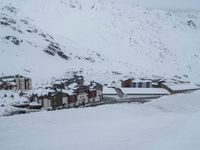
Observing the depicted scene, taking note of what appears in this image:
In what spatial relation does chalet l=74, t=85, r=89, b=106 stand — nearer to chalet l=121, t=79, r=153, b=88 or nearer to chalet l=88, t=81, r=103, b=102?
chalet l=88, t=81, r=103, b=102

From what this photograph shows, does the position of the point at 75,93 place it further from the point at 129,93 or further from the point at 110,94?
the point at 129,93

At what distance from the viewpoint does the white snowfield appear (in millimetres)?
4309

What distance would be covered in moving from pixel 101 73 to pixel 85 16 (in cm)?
3862

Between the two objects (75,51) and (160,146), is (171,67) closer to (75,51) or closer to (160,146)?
(75,51)

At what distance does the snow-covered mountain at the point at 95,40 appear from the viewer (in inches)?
1654

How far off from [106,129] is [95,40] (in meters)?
57.9

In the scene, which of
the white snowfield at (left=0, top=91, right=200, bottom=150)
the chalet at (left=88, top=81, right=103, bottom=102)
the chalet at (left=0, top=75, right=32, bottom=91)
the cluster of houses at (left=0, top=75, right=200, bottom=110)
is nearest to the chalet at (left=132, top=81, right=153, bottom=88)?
the cluster of houses at (left=0, top=75, right=200, bottom=110)

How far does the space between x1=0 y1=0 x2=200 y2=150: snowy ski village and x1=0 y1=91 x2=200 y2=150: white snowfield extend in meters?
0.02

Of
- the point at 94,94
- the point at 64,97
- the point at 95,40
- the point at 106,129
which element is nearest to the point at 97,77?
the point at 94,94

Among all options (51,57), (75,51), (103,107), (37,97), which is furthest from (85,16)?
(103,107)

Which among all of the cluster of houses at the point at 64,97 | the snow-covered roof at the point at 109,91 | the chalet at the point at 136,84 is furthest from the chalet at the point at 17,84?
the chalet at the point at 136,84

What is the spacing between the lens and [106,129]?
5.23 metres

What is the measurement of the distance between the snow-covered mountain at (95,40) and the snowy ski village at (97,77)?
0.24 m

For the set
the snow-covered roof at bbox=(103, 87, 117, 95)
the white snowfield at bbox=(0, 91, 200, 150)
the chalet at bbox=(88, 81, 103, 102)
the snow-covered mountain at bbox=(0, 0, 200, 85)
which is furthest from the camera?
the snow-covered mountain at bbox=(0, 0, 200, 85)
